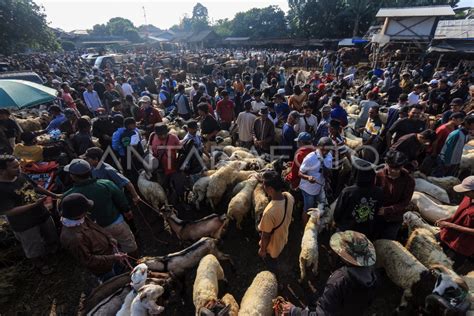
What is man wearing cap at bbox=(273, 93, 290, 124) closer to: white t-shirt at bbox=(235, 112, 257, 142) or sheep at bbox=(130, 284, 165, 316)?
white t-shirt at bbox=(235, 112, 257, 142)

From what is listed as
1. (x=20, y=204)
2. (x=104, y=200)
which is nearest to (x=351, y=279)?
(x=104, y=200)

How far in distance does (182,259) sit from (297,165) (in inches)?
111

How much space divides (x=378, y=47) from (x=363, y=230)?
2263 cm

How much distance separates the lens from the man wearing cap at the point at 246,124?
7.78 metres

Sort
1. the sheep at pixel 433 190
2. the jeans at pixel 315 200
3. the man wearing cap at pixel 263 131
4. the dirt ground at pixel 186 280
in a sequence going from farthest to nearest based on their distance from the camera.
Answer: the man wearing cap at pixel 263 131 → the sheep at pixel 433 190 → the jeans at pixel 315 200 → the dirt ground at pixel 186 280

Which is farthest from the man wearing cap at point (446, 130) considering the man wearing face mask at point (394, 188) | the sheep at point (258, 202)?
the sheep at point (258, 202)

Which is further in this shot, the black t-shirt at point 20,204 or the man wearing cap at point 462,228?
the black t-shirt at point 20,204

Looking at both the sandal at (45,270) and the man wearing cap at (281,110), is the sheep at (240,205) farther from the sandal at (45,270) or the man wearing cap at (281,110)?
the man wearing cap at (281,110)

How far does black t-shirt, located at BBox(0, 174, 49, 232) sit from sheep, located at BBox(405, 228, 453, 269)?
20.6ft

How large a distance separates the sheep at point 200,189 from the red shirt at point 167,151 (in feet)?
2.23

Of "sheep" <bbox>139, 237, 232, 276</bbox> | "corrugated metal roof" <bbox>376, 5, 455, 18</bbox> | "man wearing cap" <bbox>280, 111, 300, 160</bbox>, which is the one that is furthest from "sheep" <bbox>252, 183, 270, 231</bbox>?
"corrugated metal roof" <bbox>376, 5, 455, 18</bbox>

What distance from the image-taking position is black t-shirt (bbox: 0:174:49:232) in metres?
3.90

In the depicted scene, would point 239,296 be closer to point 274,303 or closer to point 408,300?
point 274,303

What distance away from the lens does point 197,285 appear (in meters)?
3.71
